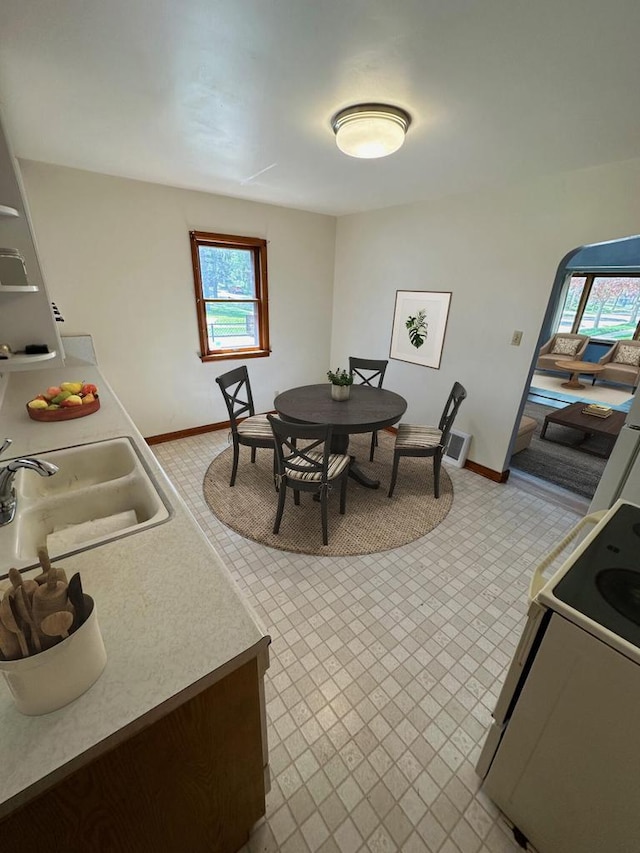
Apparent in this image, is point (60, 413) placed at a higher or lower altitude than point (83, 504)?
higher

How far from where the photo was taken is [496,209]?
2.73 metres

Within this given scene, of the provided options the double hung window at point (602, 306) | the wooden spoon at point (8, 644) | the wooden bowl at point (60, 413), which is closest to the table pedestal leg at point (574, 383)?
the double hung window at point (602, 306)

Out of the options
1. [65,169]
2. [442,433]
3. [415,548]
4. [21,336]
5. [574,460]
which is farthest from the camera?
[574,460]

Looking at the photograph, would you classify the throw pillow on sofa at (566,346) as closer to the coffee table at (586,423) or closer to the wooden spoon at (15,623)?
the coffee table at (586,423)

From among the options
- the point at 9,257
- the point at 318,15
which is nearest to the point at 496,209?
the point at 318,15

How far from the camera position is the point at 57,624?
1.94ft

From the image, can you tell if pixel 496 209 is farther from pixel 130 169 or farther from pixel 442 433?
pixel 130 169

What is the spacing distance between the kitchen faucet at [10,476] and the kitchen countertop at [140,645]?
1.04 ft

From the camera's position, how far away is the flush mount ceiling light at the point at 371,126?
1.56 m

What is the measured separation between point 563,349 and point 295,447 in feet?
23.2

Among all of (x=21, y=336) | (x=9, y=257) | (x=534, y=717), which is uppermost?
(x=9, y=257)

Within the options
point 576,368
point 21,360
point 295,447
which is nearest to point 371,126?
point 295,447

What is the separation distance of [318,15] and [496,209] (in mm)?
2250

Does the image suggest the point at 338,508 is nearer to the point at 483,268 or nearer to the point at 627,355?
the point at 483,268
